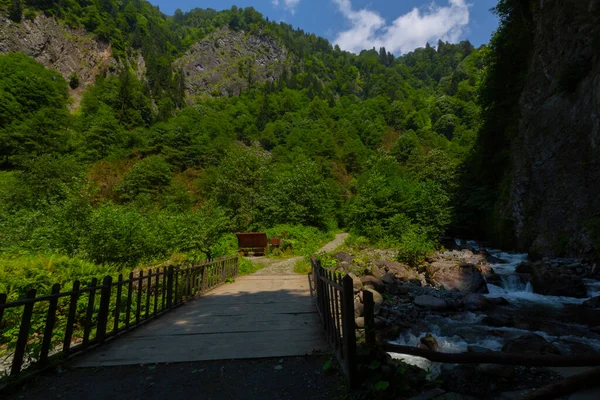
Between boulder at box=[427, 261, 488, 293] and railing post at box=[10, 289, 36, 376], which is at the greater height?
Answer: railing post at box=[10, 289, 36, 376]

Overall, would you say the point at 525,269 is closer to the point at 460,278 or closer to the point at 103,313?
the point at 460,278

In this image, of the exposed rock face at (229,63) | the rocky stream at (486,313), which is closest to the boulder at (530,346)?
the rocky stream at (486,313)

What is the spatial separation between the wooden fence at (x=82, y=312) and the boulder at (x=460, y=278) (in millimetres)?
7643

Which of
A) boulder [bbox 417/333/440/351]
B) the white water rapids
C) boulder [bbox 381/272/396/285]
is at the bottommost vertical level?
the white water rapids

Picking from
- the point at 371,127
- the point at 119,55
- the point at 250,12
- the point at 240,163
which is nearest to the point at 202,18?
the point at 250,12

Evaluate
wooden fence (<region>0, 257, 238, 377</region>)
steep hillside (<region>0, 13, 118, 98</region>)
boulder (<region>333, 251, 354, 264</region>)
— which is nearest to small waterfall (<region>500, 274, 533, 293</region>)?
boulder (<region>333, 251, 354, 264</region>)

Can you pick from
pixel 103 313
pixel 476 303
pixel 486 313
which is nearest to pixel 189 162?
pixel 103 313

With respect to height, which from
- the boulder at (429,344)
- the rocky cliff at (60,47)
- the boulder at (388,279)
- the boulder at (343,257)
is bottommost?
the boulder at (429,344)

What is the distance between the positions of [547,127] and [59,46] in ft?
274

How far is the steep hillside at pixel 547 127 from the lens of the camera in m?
11.4

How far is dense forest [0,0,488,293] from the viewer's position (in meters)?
10.8

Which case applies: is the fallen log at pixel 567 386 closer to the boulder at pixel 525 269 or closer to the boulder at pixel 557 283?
the boulder at pixel 557 283

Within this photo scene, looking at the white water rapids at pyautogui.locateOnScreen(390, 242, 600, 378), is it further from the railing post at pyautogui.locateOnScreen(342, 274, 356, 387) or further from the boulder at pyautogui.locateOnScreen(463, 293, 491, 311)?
the railing post at pyautogui.locateOnScreen(342, 274, 356, 387)

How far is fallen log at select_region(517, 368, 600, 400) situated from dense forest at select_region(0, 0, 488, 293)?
325 inches
